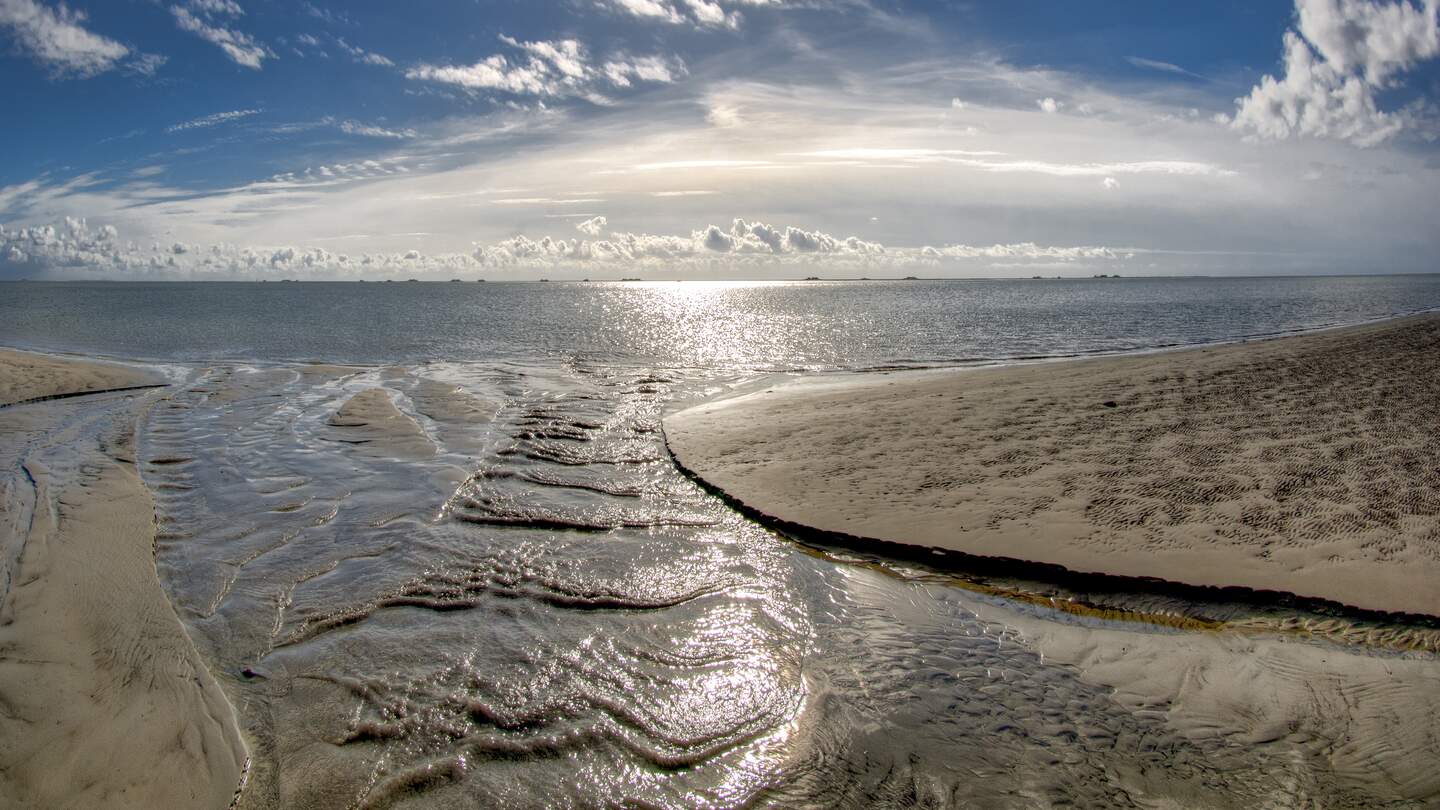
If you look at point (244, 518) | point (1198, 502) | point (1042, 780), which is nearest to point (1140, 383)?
point (1198, 502)

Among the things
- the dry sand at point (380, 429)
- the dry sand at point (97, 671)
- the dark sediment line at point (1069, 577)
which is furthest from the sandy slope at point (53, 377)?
the dark sediment line at point (1069, 577)

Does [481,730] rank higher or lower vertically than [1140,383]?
lower

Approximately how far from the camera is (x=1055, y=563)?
26.2ft

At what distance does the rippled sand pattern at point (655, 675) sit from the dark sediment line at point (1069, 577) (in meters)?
0.43

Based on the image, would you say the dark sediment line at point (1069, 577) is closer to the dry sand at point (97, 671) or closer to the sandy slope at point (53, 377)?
the dry sand at point (97, 671)

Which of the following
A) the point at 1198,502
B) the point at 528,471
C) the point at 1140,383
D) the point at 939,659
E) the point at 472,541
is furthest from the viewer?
the point at 1140,383

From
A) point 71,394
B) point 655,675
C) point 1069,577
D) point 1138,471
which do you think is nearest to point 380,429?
point 655,675

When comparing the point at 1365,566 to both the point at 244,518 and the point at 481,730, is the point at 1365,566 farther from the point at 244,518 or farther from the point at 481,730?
the point at 244,518

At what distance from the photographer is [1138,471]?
1048cm

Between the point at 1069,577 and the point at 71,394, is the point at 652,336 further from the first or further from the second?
the point at 1069,577

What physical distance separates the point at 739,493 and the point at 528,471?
4482 mm

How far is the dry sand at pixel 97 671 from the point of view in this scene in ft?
16.8

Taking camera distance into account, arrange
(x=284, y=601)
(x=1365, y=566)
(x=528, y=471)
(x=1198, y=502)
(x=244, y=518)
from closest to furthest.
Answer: (x=1365, y=566) → (x=284, y=601) → (x=1198, y=502) → (x=244, y=518) → (x=528, y=471)

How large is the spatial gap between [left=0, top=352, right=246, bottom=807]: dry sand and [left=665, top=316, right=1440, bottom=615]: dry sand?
7.01 meters
